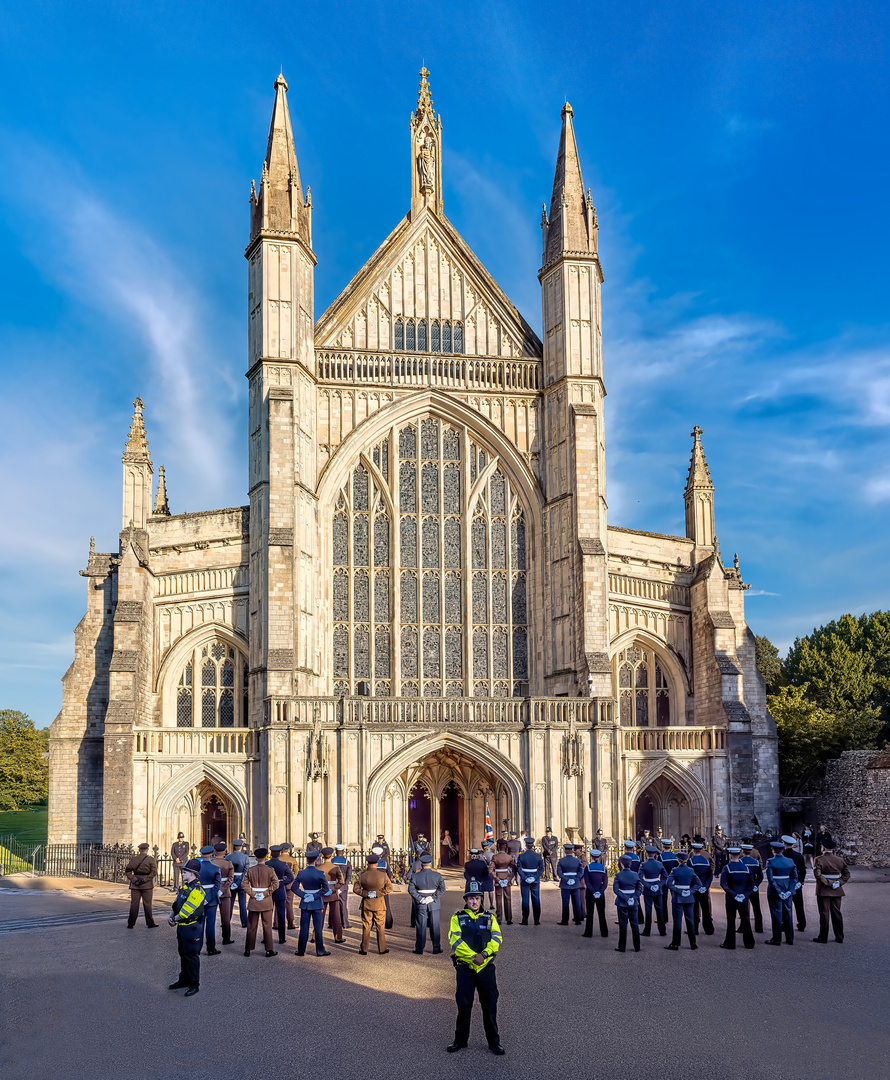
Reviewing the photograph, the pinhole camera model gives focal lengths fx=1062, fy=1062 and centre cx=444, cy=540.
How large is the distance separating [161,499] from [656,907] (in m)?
28.4

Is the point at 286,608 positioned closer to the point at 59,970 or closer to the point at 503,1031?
the point at 59,970

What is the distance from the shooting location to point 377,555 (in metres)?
33.4

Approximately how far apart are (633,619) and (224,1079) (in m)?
26.8

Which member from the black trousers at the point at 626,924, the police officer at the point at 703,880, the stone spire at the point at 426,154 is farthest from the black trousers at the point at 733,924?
the stone spire at the point at 426,154

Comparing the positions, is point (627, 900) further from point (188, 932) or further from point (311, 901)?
point (188, 932)

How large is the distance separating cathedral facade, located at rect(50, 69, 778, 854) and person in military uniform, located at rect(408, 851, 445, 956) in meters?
13.0

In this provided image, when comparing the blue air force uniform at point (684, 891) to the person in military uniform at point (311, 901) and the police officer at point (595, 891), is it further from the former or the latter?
the person in military uniform at point (311, 901)

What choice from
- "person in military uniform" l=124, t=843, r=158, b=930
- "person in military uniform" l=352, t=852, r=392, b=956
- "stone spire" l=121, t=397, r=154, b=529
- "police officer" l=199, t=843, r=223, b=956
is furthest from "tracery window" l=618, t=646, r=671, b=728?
"police officer" l=199, t=843, r=223, b=956

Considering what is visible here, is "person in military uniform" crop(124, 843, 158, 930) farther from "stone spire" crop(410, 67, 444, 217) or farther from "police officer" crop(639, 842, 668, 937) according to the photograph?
"stone spire" crop(410, 67, 444, 217)

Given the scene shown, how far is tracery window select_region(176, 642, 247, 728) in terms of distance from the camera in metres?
32.9

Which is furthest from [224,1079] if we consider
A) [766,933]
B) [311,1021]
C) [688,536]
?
[688,536]

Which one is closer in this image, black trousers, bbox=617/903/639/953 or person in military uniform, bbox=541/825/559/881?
black trousers, bbox=617/903/639/953

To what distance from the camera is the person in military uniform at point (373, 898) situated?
15.2m

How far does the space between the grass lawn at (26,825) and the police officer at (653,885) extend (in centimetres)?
3042
